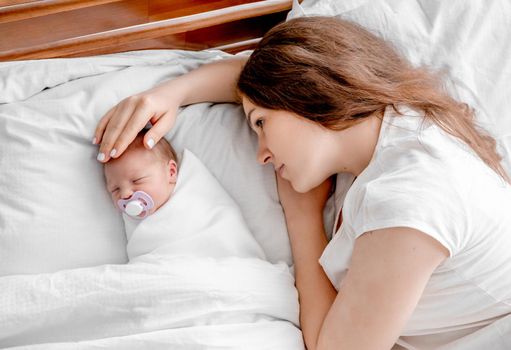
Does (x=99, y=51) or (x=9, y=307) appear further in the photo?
(x=99, y=51)

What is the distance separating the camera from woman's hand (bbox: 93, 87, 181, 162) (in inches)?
51.0

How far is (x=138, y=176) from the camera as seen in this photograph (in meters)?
1.28

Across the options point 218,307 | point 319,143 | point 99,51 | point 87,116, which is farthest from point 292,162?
point 99,51

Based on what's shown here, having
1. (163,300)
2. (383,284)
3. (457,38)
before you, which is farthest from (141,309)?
(457,38)

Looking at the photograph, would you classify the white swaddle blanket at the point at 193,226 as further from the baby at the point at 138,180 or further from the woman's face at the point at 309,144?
the woman's face at the point at 309,144

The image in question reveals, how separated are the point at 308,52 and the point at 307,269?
1.34ft

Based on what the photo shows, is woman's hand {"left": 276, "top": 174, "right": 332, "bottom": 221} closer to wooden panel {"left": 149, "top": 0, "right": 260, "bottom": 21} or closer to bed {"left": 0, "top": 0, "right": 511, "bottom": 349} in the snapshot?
bed {"left": 0, "top": 0, "right": 511, "bottom": 349}

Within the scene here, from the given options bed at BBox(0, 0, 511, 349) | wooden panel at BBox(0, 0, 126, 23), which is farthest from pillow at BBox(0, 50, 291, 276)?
wooden panel at BBox(0, 0, 126, 23)

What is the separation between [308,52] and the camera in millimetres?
1256

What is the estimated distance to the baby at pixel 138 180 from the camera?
50.0 inches

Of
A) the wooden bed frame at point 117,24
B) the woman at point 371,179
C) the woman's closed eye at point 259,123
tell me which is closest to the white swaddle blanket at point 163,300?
the woman at point 371,179

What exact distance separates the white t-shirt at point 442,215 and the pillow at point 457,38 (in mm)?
306

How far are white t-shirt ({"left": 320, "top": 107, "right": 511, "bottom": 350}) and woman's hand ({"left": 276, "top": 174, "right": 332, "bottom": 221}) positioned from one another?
14 cm

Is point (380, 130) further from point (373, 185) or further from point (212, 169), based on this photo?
point (212, 169)
